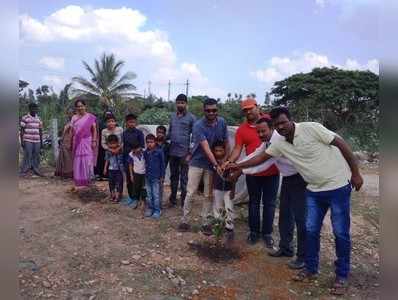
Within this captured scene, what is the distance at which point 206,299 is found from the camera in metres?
3.33

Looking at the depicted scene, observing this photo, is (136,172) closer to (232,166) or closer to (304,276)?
(232,166)

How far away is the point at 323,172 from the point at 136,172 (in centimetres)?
272

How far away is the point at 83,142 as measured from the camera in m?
5.87

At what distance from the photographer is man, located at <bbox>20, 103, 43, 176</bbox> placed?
269 inches

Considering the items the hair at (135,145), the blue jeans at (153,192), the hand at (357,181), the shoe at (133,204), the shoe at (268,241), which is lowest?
the shoe at (268,241)

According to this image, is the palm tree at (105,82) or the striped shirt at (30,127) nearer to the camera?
the striped shirt at (30,127)

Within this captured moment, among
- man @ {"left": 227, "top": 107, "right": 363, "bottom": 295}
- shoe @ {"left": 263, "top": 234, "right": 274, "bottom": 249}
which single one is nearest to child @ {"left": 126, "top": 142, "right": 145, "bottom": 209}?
shoe @ {"left": 263, "top": 234, "right": 274, "bottom": 249}

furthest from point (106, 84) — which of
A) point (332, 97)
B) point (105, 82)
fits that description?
point (332, 97)

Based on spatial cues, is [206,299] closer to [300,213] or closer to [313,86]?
[300,213]

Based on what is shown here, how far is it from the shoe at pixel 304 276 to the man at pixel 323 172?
0.74 ft

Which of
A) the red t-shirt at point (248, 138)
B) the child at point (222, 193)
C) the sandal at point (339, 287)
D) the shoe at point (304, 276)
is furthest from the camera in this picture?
the child at point (222, 193)

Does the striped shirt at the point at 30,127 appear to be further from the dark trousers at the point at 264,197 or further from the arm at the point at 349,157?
the arm at the point at 349,157

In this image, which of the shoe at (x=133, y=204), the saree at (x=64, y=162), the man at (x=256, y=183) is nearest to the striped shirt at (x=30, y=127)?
the saree at (x=64, y=162)

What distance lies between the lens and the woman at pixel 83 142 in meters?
5.78
